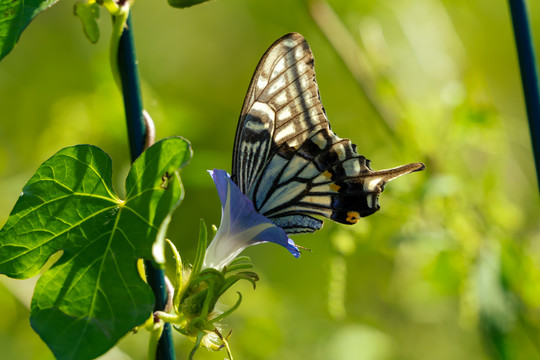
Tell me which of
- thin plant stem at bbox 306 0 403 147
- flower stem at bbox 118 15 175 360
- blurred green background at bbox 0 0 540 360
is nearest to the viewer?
flower stem at bbox 118 15 175 360

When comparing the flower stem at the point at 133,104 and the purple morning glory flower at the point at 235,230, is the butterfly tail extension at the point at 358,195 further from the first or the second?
the flower stem at the point at 133,104

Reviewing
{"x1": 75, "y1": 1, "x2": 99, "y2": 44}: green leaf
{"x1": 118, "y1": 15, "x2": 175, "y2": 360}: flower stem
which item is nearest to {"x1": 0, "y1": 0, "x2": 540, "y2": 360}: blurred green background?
{"x1": 118, "y1": 15, "x2": 175, "y2": 360}: flower stem

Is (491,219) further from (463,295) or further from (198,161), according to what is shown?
(198,161)

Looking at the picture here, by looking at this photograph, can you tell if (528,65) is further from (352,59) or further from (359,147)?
(359,147)

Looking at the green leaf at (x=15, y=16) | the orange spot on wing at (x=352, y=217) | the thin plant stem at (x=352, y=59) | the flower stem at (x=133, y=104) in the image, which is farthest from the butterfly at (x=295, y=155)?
the thin plant stem at (x=352, y=59)

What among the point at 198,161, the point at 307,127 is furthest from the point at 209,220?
the point at 307,127

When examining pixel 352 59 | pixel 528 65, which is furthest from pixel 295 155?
pixel 352 59

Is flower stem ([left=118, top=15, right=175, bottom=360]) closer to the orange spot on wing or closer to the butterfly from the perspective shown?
the butterfly
